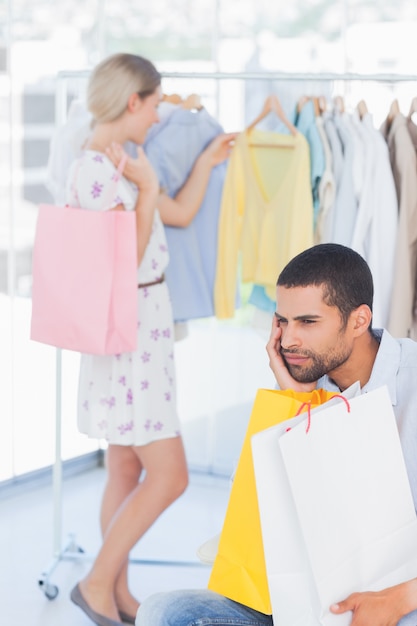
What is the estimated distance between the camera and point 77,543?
3617 mm

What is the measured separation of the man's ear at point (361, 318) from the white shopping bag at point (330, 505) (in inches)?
9.3

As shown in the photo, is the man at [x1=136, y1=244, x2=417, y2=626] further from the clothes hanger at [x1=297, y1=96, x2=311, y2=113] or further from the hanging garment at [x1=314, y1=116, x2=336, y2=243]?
the clothes hanger at [x1=297, y1=96, x2=311, y2=113]

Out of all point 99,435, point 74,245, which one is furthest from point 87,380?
point 74,245

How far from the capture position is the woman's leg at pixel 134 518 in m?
2.94

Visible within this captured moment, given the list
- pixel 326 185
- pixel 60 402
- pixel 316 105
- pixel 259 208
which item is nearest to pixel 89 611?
pixel 60 402

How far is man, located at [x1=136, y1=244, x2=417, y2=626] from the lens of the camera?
5.94 feet

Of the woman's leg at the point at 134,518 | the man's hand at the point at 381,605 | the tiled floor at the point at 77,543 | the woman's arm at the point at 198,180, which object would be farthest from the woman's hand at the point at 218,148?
the man's hand at the point at 381,605

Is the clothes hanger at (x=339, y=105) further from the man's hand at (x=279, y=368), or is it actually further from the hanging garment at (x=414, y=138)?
the man's hand at (x=279, y=368)

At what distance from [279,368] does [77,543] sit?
6.15ft

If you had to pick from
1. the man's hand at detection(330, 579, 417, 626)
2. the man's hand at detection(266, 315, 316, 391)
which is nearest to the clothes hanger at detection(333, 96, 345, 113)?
the man's hand at detection(266, 315, 316, 391)

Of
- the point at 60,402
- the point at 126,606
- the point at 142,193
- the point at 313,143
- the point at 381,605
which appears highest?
the point at 313,143

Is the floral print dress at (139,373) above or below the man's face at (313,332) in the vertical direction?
below

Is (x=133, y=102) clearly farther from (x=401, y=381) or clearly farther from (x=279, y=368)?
(x=401, y=381)

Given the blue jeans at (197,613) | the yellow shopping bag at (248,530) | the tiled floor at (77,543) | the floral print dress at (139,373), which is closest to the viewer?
the yellow shopping bag at (248,530)
